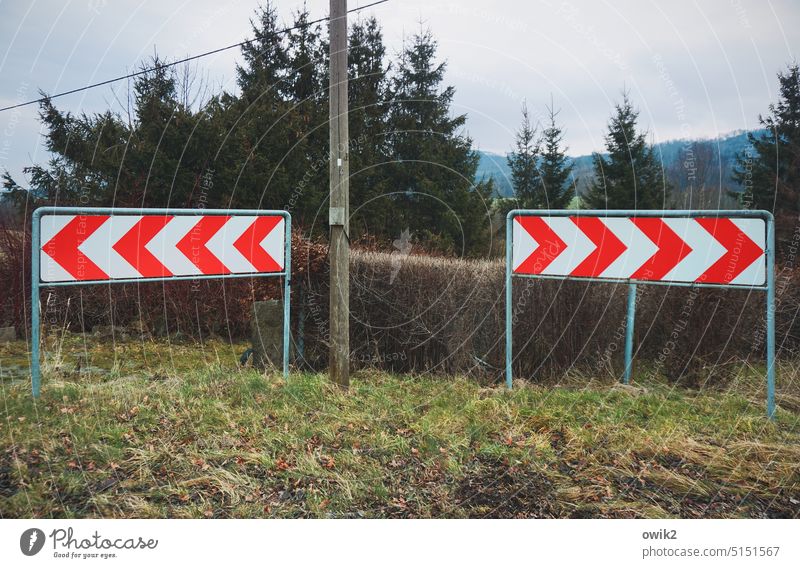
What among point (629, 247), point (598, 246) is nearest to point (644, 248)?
point (629, 247)

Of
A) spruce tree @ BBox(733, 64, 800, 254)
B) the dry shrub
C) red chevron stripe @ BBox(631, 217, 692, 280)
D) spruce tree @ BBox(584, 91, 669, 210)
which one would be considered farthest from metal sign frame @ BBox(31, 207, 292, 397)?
spruce tree @ BBox(584, 91, 669, 210)

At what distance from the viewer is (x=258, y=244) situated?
6086mm

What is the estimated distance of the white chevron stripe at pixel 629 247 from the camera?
5.34m

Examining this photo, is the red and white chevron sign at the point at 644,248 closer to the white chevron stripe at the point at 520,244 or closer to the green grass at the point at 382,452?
the white chevron stripe at the point at 520,244

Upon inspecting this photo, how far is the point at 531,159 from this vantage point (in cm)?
1942

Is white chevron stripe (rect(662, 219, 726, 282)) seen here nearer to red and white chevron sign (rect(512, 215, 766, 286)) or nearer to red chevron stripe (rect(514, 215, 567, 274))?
red and white chevron sign (rect(512, 215, 766, 286))

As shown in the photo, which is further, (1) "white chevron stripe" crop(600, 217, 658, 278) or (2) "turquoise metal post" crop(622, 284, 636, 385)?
(2) "turquoise metal post" crop(622, 284, 636, 385)

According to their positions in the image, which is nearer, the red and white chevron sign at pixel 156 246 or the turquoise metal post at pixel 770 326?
the turquoise metal post at pixel 770 326

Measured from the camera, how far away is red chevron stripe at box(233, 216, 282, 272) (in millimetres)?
6004

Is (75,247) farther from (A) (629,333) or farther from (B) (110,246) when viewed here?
(A) (629,333)

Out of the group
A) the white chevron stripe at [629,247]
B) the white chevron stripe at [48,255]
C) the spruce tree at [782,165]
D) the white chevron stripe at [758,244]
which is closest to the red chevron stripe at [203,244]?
the white chevron stripe at [48,255]

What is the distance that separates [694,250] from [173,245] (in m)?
5.00

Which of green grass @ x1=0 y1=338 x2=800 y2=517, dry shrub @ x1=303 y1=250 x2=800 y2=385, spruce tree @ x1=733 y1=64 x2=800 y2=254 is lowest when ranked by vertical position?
green grass @ x1=0 y1=338 x2=800 y2=517

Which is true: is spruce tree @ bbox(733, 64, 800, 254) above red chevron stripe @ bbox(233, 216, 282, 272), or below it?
above
